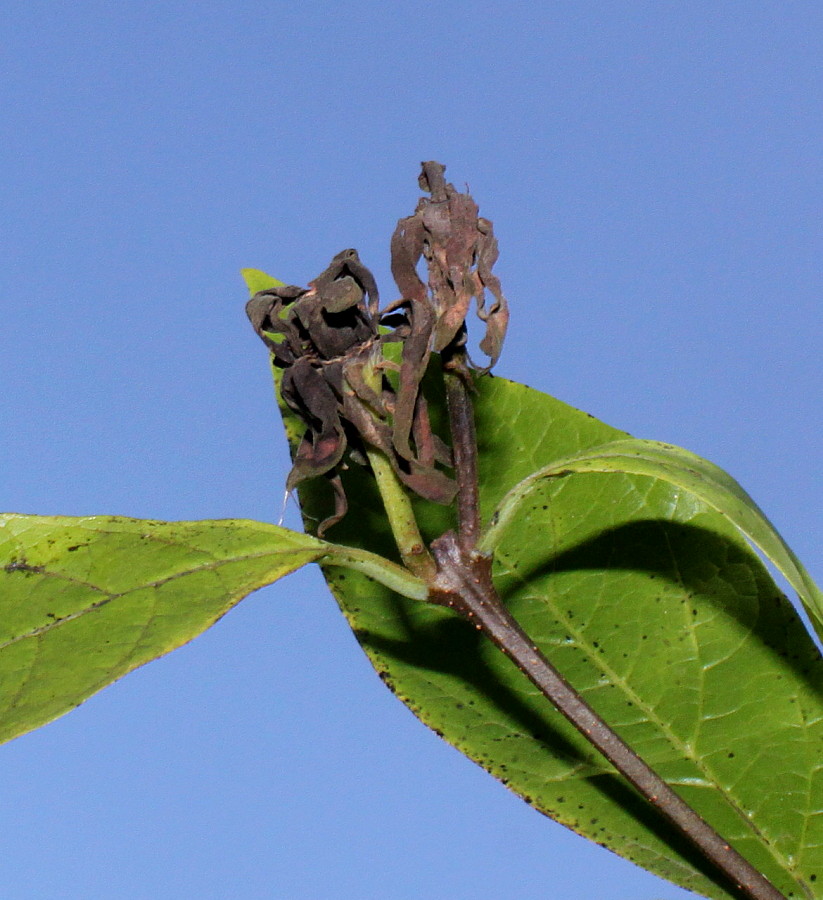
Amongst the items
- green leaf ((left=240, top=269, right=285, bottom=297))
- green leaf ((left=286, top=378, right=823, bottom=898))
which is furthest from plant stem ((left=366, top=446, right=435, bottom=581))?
green leaf ((left=240, top=269, right=285, bottom=297))

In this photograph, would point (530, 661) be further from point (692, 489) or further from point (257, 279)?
point (257, 279)

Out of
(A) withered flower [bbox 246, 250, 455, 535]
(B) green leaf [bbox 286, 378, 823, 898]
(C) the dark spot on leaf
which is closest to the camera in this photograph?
(A) withered flower [bbox 246, 250, 455, 535]

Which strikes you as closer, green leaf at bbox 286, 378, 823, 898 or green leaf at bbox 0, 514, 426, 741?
green leaf at bbox 0, 514, 426, 741

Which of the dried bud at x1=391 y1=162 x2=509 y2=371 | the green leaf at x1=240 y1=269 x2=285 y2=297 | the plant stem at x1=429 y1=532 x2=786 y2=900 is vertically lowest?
the plant stem at x1=429 y1=532 x2=786 y2=900

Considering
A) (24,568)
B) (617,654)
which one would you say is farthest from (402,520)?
(617,654)

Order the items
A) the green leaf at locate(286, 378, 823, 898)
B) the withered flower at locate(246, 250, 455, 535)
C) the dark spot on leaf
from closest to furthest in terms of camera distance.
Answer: the withered flower at locate(246, 250, 455, 535), the dark spot on leaf, the green leaf at locate(286, 378, 823, 898)

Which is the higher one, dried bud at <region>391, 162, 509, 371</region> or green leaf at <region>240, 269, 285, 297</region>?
green leaf at <region>240, 269, 285, 297</region>

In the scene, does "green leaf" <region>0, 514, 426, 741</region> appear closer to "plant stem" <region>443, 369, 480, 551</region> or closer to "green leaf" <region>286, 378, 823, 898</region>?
"plant stem" <region>443, 369, 480, 551</region>
